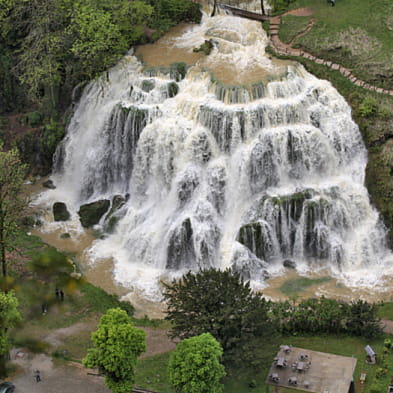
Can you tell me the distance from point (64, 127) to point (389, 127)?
78.1 feet

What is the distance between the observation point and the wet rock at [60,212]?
55469 mm

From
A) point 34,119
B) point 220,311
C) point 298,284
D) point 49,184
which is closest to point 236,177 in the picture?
point 298,284

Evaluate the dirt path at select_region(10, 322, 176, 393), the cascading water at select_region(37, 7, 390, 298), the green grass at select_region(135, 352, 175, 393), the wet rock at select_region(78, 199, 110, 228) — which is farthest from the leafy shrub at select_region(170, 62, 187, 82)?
the green grass at select_region(135, 352, 175, 393)

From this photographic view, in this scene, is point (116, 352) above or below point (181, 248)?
above

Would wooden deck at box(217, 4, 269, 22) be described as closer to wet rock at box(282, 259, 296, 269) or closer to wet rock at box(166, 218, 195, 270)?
wet rock at box(166, 218, 195, 270)

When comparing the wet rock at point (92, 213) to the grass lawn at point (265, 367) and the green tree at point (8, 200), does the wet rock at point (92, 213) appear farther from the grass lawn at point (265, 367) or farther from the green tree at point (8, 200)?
the grass lawn at point (265, 367)

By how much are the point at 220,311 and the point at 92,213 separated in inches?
740

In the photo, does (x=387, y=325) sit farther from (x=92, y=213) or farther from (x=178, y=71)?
(x=178, y=71)

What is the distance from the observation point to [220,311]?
37938mm

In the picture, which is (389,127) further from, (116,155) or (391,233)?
(116,155)

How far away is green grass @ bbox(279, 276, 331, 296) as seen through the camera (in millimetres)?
47656

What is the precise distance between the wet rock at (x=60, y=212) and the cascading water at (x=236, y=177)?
73 centimetres

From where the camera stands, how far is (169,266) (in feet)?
164

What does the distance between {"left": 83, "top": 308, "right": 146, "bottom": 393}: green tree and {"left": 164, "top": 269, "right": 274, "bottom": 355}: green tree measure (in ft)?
8.96
